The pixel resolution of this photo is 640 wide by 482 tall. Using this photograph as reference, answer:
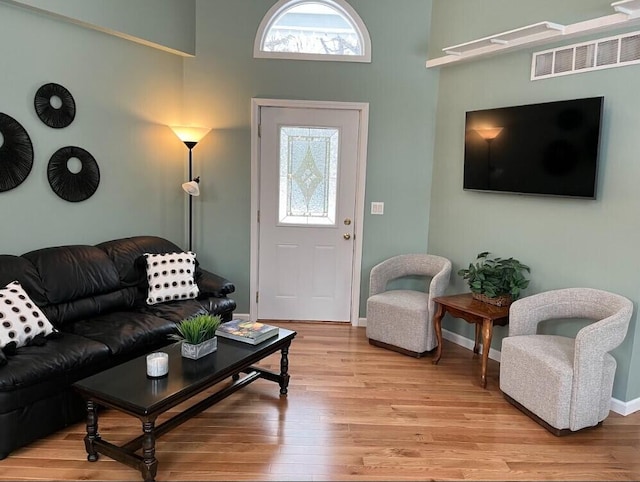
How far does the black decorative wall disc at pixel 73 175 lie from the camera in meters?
3.70

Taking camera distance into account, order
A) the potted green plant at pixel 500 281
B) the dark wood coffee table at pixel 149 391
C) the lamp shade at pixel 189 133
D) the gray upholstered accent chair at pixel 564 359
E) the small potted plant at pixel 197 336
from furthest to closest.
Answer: the lamp shade at pixel 189 133
the potted green plant at pixel 500 281
the gray upholstered accent chair at pixel 564 359
the small potted plant at pixel 197 336
the dark wood coffee table at pixel 149 391

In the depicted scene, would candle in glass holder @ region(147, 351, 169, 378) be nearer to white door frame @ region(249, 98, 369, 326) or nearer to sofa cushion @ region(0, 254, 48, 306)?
sofa cushion @ region(0, 254, 48, 306)

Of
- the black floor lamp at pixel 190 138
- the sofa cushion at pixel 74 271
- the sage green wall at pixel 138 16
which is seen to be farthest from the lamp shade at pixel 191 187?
the sage green wall at pixel 138 16

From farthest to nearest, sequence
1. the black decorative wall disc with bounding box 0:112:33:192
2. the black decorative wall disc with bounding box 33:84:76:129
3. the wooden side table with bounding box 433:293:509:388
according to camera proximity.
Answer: the wooden side table with bounding box 433:293:509:388
the black decorative wall disc with bounding box 33:84:76:129
the black decorative wall disc with bounding box 0:112:33:192

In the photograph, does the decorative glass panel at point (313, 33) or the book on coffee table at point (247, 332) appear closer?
the book on coffee table at point (247, 332)

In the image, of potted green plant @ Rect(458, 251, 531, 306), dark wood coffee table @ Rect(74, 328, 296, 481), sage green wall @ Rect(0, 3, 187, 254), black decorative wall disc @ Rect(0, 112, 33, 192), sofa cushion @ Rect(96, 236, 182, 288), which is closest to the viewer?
dark wood coffee table @ Rect(74, 328, 296, 481)

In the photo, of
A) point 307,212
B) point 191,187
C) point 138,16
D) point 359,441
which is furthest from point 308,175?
point 359,441

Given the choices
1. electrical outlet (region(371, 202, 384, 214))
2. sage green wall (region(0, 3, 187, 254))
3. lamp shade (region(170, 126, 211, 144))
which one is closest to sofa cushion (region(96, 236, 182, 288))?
sage green wall (region(0, 3, 187, 254))

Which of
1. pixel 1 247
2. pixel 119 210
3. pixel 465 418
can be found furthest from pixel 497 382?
pixel 1 247

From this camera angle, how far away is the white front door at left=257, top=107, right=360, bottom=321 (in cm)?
485

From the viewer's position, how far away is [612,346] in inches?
118

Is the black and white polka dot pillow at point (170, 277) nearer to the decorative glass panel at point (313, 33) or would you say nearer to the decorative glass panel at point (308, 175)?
the decorative glass panel at point (308, 175)

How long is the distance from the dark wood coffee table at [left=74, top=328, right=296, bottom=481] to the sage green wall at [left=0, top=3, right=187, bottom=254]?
1.51 m

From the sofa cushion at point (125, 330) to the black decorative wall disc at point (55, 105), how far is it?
1.44 meters
